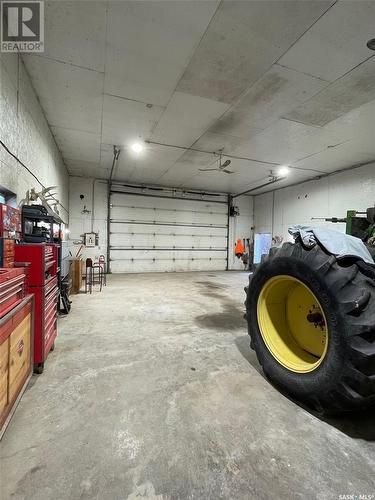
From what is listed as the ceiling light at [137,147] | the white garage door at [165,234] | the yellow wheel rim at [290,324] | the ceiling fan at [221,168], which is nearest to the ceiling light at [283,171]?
the ceiling fan at [221,168]

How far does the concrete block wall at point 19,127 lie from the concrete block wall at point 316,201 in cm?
814

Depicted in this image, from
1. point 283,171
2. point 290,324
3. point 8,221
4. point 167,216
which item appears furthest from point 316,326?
point 167,216

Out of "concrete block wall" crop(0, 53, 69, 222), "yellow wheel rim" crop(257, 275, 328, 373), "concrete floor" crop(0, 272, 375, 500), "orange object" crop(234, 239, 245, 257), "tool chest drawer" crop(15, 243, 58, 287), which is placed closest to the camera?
"concrete floor" crop(0, 272, 375, 500)

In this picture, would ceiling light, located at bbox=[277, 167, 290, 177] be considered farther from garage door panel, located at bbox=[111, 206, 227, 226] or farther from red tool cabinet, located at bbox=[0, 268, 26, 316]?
red tool cabinet, located at bbox=[0, 268, 26, 316]

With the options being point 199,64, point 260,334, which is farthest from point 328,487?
point 199,64

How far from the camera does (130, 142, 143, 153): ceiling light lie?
5815 millimetres

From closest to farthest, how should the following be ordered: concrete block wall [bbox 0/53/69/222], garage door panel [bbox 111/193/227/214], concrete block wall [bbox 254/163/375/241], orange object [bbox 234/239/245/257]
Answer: concrete block wall [bbox 0/53/69/222] → concrete block wall [bbox 254/163/375/241] → garage door panel [bbox 111/193/227/214] → orange object [bbox 234/239/245/257]

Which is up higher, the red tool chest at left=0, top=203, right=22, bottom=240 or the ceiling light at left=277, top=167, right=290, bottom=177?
the ceiling light at left=277, top=167, right=290, bottom=177

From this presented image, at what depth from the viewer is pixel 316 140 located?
17.6 feet

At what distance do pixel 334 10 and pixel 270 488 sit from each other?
392cm

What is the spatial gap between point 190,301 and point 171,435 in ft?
11.7

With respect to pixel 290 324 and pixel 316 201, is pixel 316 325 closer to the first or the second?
pixel 290 324

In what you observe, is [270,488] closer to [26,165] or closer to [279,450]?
[279,450]

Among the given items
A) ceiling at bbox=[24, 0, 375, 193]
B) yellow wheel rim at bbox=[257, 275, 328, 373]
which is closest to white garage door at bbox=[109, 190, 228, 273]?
ceiling at bbox=[24, 0, 375, 193]
